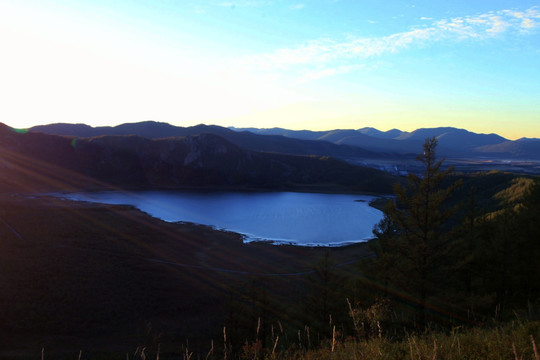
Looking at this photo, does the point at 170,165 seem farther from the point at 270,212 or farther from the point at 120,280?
the point at 120,280

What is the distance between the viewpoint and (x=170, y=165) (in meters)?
126

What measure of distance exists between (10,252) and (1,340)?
14.5 metres

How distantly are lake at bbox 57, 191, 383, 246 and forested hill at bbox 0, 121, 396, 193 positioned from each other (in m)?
17.2

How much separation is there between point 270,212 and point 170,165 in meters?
63.0

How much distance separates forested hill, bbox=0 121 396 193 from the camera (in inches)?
4449

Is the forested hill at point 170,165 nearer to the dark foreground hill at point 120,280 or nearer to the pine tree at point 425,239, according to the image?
the dark foreground hill at point 120,280

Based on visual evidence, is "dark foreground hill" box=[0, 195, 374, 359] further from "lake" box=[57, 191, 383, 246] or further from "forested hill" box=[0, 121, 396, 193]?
"forested hill" box=[0, 121, 396, 193]

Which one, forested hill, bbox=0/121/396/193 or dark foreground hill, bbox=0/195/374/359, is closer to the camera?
dark foreground hill, bbox=0/195/374/359

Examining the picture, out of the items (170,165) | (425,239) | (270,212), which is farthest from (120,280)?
(170,165)

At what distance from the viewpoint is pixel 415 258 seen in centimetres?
1478

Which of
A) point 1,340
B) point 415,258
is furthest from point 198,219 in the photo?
point 415,258

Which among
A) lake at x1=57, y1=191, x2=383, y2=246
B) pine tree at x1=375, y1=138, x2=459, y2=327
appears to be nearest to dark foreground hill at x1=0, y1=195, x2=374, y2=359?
→ pine tree at x1=375, y1=138, x2=459, y2=327

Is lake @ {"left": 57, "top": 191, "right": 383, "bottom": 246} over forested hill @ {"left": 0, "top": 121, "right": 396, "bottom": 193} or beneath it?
beneath

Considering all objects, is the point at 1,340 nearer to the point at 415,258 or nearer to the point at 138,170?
the point at 415,258
